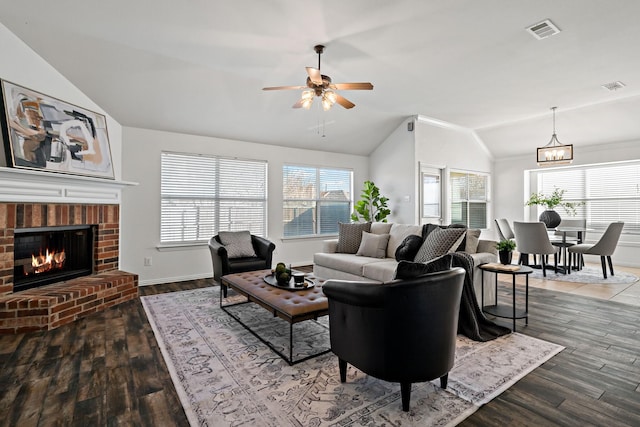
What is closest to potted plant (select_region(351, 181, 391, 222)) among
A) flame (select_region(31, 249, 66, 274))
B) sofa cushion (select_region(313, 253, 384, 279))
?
sofa cushion (select_region(313, 253, 384, 279))

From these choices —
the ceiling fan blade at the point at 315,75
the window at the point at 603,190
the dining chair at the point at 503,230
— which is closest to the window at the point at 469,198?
the dining chair at the point at 503,230

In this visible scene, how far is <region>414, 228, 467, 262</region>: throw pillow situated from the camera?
10.8 ft

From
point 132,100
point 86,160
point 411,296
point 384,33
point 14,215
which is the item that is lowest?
point 411,296

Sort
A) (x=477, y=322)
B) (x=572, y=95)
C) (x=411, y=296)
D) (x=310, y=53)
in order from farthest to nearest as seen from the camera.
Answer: (x=572, y=95), (x=310, y=53), (x=477, y=322), (x=411, y=296)

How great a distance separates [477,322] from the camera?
10.1ft

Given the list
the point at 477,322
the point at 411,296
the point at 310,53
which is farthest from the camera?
the point at 310,53

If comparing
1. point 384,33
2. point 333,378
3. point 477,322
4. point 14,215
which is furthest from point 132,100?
point 477,322

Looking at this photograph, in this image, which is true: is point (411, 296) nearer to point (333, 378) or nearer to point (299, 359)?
point (333, 378)

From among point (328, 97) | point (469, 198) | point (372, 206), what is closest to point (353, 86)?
point (328, 97)

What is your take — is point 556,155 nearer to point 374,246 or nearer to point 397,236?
point 397,236

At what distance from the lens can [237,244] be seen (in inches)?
187

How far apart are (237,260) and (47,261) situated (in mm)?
2178

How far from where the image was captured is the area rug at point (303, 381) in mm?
1844

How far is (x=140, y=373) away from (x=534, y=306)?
4.15m
